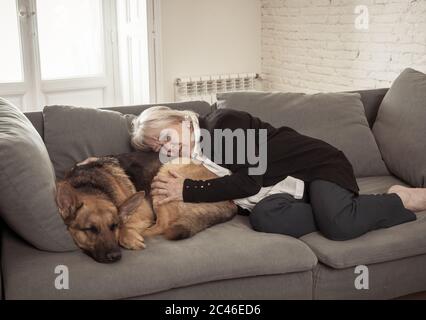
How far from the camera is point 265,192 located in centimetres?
220

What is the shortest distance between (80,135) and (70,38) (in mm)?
2533

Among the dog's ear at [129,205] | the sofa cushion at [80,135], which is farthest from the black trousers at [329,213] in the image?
the sofa cushion at [80,135]

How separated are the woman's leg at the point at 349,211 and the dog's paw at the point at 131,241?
2.29ft

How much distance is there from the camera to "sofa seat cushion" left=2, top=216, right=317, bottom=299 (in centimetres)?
169

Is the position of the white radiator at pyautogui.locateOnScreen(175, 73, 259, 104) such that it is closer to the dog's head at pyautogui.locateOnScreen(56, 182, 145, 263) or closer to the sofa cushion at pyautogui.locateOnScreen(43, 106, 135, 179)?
the sofa cushion at pyautogui.locateOnScreen(43, 106, 135, 179)

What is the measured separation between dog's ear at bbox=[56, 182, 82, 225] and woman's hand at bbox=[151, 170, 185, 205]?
343 millimetres

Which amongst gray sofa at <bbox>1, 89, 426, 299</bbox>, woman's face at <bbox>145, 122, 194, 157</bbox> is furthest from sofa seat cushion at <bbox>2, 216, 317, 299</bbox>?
woman's face at <bbox>145, 122, 194, 157</bbox>

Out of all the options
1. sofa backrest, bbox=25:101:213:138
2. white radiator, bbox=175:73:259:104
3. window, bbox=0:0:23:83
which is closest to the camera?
sofa backrest, bbox=25:101:213:138

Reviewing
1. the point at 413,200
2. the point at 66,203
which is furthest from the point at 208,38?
the point at 66,203

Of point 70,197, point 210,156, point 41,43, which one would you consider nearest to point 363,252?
point 210,156

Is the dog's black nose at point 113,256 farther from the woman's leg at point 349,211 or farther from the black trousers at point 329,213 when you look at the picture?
the woman's leg at point 349,211

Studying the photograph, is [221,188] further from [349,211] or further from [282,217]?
[349,211]

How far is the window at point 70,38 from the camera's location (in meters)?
4.41

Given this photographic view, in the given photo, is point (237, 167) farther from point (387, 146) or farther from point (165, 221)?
point (387, 146)
